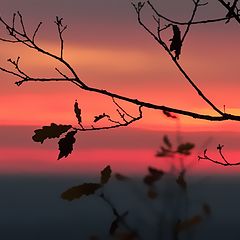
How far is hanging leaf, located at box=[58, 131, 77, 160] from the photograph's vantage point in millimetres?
5023

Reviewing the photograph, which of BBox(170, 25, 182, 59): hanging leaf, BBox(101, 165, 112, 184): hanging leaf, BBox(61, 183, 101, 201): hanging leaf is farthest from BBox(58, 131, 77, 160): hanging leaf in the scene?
BBox(170, 25, 182, 59): hanging leaf

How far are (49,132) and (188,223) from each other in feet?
4.85

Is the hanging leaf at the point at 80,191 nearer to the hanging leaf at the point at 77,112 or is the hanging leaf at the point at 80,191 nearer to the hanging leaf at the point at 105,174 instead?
the hanging leaf at the point at 105,174

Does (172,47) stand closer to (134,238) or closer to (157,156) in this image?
(157,156)

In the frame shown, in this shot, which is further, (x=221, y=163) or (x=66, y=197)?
(x=221, y=163)

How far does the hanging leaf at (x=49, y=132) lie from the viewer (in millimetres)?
4820

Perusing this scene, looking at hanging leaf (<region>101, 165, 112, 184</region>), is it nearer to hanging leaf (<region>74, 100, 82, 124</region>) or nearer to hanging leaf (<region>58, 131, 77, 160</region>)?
hanging leaf (<region>58, 131, 77, 160</region>)

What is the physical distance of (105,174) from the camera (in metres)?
4.34

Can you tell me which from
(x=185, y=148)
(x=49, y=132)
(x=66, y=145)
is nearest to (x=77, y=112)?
(x=66, y=145)

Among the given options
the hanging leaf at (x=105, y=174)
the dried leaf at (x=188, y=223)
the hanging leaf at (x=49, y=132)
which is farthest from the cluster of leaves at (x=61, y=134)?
the dried leaf at (x=188, y=223)

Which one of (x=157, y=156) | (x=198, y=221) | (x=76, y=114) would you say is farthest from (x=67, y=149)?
(x=198, y=221)

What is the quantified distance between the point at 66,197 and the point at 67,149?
900 mm

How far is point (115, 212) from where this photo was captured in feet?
13.7

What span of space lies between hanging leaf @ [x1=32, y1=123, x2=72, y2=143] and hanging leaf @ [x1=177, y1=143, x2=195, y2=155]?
0.89 meters
